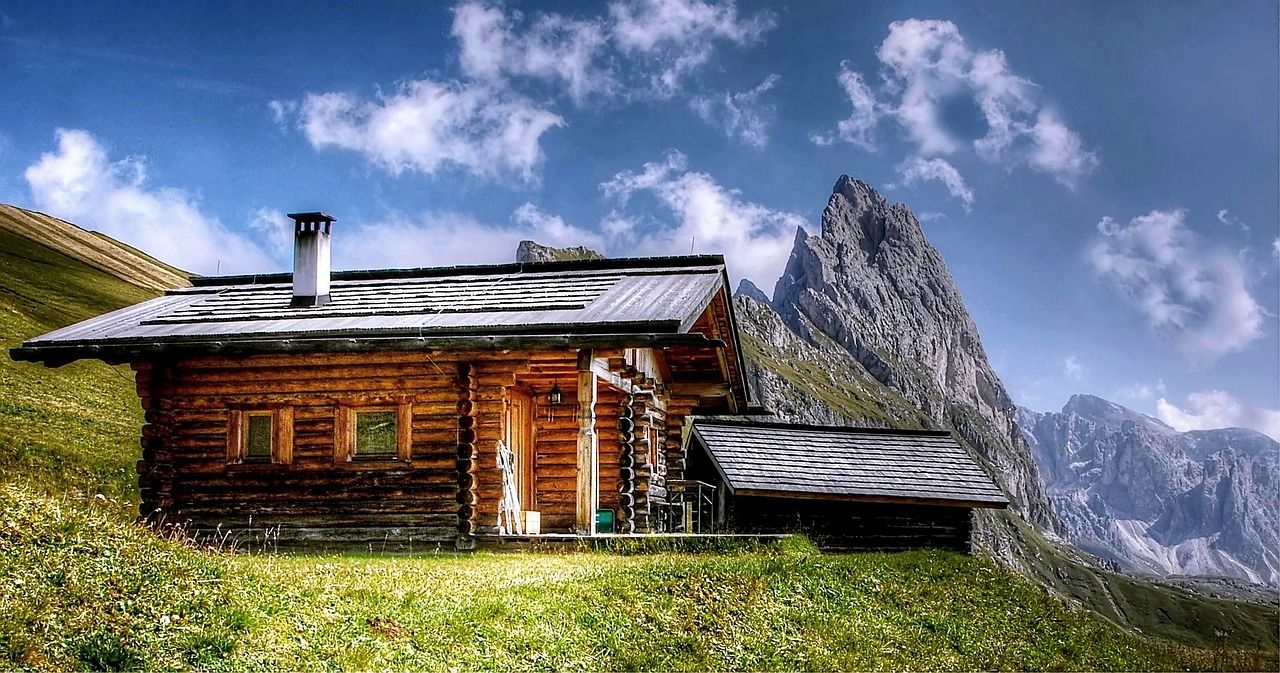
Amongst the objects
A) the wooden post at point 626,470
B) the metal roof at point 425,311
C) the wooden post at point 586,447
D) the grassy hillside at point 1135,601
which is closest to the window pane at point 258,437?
the metal roof at point 425,311

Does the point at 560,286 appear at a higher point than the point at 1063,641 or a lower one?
higher

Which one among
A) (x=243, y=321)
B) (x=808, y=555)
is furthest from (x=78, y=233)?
(x=808, y=555)

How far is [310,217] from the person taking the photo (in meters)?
22.5

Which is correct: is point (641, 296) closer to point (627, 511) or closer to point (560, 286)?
point (560, 286)

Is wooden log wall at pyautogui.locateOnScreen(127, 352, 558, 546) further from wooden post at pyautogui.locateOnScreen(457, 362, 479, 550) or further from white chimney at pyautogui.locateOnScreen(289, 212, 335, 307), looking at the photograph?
white chimney at pyautogui.locateOnScreen(289, 212, 335, 307)

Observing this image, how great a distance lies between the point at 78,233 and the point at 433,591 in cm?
7677

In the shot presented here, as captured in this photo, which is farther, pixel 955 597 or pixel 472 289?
pixel 472 289

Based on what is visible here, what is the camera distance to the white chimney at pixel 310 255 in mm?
22469

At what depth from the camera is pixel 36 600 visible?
903cm

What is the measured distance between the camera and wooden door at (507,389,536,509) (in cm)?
2222

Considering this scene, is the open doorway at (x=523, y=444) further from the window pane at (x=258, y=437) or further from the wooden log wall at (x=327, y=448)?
the window pane at (x=258, y=437)

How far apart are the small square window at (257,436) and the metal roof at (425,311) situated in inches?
64.2

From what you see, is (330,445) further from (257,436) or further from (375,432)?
(257,436)

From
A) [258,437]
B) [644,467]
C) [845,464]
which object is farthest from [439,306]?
[845,464]
